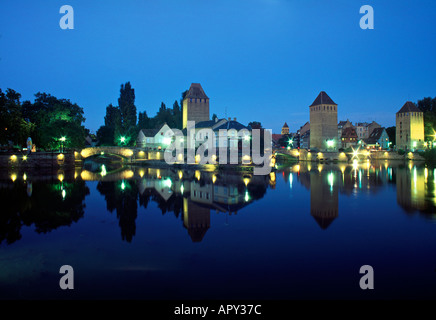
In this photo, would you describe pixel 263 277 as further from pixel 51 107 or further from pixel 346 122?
pixel 346 122

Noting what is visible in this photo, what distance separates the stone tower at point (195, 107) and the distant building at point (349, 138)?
115 ft

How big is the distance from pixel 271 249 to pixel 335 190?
45.9 feet

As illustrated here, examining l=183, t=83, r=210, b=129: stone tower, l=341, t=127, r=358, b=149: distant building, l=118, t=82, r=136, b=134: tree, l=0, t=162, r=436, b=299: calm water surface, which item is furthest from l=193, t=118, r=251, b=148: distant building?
l=341, t=127, r=358, b=149: distant building

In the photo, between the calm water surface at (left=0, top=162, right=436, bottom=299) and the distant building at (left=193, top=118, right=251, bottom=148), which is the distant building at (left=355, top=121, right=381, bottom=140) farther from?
the calm water surface at (left=0, top=162, right=436, bottom=299)

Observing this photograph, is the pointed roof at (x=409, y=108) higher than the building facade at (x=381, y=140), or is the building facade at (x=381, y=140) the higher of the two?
the pointed roof at (x=409, y=108)

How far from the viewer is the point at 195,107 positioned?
63.2 metres

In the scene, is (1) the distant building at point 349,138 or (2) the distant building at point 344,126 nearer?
(1) the distant building at point 349,138

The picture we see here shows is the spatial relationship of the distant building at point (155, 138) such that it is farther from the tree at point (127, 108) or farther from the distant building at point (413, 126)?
the distant building at point (413, 126)

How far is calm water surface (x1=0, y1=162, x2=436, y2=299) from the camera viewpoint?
7070 millimetres

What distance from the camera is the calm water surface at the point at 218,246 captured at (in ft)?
23.2

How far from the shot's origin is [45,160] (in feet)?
128

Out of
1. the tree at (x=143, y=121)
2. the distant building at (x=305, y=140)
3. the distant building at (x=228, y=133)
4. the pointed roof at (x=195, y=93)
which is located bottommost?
the distant building at (x=228, y=133)

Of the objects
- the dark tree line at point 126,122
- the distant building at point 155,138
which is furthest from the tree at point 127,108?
the distant building at point 155,138
